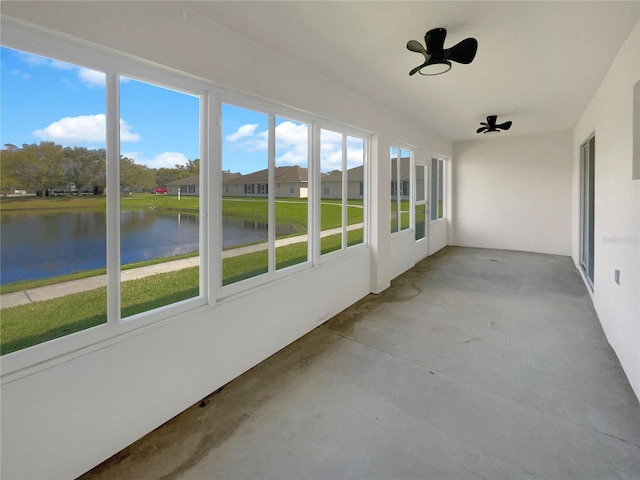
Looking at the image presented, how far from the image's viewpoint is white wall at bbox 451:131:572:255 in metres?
6.77

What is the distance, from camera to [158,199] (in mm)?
2229

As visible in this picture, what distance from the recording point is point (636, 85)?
228cm

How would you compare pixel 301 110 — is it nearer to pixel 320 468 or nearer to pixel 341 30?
pixel 341 30

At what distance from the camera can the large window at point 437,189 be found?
7.10m

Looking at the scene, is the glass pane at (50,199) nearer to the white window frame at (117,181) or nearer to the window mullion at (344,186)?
the white window frame at (117,181)

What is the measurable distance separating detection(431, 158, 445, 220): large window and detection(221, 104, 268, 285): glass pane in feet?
17.0

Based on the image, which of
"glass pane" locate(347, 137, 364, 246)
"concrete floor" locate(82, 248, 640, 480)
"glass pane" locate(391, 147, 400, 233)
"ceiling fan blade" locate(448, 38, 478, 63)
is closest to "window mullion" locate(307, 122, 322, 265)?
"glass pane" locate(347, 137, 364, 246)

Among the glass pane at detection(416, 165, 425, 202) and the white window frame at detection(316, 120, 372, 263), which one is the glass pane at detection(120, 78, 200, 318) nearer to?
the white window frame at detection(316, 120, 372, 263)

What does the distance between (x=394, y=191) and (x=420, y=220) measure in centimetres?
168

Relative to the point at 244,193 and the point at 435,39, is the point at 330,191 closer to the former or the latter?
the point at 244,193

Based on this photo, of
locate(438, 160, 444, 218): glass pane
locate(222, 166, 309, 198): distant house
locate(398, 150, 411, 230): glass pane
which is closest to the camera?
locate(222, 166, 309, 198): distant house

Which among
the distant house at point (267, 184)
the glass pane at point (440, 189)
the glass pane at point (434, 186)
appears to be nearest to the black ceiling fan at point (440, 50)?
the distant house at point (267, 184)

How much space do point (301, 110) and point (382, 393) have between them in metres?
2.56

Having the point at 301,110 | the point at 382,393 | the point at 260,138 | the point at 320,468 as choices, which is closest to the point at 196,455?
the point at 320,468
